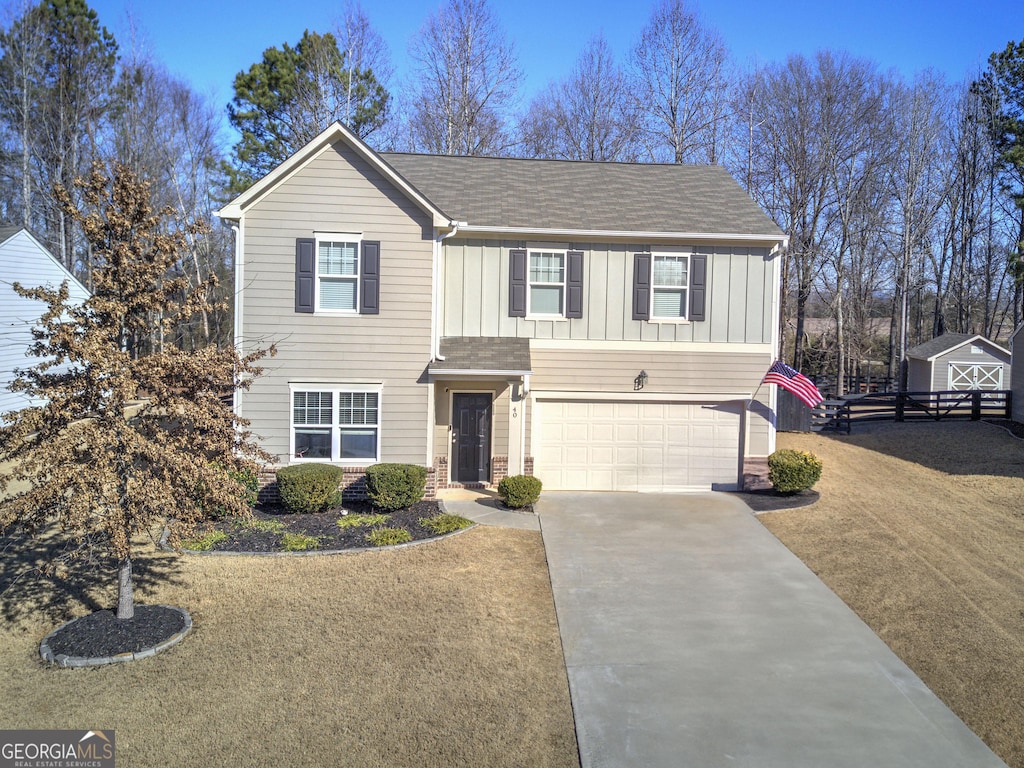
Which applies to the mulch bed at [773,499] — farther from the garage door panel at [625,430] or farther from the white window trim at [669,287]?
the white window trim at [669,287]

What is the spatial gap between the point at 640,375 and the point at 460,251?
15.0ft

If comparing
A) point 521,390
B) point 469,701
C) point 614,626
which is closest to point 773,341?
point 521,390

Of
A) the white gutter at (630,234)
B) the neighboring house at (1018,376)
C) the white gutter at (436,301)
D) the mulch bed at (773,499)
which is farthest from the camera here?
the neighboring house at (1018,376)

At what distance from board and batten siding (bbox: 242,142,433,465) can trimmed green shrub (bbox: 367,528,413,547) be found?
2.42m

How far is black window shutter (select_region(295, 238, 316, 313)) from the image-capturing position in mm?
14070

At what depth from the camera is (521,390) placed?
48.5 ft

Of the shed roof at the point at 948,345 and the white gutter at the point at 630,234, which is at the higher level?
the white gutter at the point at 630,234

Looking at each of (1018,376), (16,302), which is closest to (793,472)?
(1018,376)

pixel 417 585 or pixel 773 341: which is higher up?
pixel 773 341

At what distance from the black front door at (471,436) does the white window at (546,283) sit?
2.19 metres

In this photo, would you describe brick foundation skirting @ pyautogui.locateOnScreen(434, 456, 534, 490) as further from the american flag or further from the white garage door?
the american flag

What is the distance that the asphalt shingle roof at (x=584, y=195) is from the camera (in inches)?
614

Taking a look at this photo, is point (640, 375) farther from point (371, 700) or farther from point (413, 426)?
point (371, 700)

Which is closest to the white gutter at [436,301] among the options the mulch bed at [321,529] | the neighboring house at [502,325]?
the neighboring house at [502,325]
